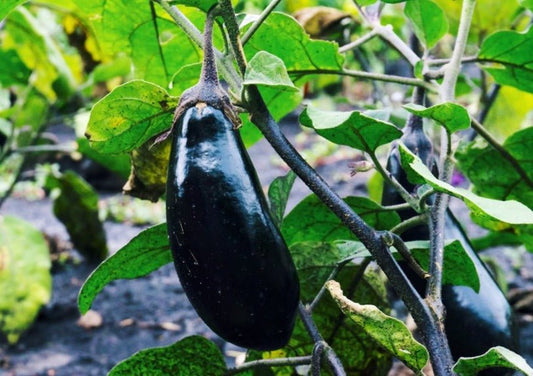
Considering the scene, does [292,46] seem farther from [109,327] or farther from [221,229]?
[109,327]

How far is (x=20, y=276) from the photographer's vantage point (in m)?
1.81

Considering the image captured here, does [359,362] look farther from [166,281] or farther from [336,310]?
[166,281]

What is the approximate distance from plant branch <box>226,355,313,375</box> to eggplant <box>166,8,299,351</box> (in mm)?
109

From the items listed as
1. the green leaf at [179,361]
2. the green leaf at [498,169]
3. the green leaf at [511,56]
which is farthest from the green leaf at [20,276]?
the green leaf at [511,56]

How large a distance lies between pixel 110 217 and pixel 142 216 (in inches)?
6.6

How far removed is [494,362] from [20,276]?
154 cm

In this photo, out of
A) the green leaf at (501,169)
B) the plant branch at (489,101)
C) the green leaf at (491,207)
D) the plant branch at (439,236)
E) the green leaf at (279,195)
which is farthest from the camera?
the plant branch at (489,101)

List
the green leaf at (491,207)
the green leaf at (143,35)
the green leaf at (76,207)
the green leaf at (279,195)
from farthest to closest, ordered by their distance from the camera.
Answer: the green leaf at (76,207), the green leaf at (143,35), the green leaf at (279,195), the green leaf at (491,207)

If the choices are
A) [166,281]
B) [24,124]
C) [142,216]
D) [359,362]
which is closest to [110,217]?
[142,216]

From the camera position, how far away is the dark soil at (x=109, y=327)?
173 centimetres

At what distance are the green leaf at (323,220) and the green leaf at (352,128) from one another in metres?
0.16

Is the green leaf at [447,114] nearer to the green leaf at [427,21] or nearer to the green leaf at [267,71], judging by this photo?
the green leaf at [267,71]

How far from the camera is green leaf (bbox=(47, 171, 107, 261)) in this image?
2.01 m

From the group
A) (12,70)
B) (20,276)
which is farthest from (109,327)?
(12,70)
